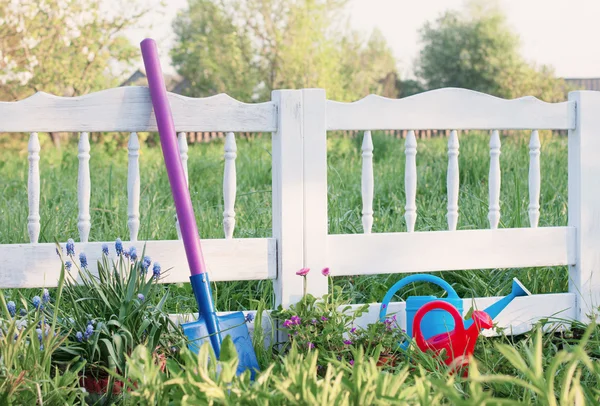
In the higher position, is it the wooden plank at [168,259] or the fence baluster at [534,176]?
the fence baluster at [534,176]

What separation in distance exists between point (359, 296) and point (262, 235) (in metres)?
0.64

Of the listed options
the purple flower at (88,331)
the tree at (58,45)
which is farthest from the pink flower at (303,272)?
the tree at (58,45)

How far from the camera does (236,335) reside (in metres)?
2.57

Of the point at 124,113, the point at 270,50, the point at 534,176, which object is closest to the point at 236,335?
the point at 124,113

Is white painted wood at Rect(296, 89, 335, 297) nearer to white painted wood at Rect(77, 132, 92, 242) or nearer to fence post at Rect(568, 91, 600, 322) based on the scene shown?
white painted wood at Rect(77, 132, 92, 242)

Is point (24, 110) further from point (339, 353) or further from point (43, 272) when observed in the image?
point (339, 353)

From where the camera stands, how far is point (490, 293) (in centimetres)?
332

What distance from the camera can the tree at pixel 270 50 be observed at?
17469 millimetres

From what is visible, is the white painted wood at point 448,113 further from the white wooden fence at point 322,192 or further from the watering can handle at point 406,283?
the watering can handle at point 406,283

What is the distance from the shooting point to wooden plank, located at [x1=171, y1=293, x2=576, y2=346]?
9.44 feet

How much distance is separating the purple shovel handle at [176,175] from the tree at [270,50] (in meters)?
13.5

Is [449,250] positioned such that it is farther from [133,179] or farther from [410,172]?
[133,179]

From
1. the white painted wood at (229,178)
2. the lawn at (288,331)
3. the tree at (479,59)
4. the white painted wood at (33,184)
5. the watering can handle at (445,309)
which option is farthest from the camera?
the tree at (479,59)

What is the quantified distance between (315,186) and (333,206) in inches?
41.5
